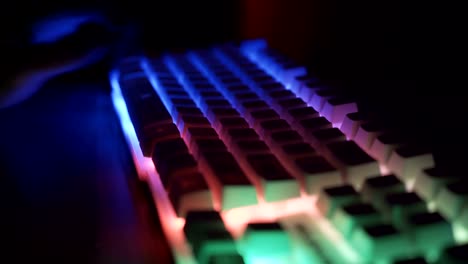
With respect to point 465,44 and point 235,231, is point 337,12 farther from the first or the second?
point 235,231

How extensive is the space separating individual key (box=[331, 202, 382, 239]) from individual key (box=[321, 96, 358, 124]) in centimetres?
20

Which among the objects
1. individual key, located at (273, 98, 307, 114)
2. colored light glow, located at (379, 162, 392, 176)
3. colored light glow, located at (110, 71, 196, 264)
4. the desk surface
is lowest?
the desk surface

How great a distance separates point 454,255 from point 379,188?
0.09 meters

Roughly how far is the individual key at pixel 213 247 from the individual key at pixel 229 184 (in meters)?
0.05

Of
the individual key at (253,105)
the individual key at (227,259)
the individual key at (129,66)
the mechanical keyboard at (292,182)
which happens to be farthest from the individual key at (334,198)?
the individual key at (129,66)

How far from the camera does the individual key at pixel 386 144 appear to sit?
0.51 metres

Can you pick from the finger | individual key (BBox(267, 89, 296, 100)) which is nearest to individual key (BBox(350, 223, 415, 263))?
individual key (BBox(267, 89, 296, 100))

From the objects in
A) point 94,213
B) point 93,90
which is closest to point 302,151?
point 94,213

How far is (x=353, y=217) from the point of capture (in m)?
0.41

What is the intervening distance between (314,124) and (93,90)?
0.49 metres

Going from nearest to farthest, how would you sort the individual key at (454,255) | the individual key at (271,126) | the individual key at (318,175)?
the individual key at (454,255) → the individual key at (318,175) → the individual key at (271,126)

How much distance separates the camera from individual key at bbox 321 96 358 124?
24.1 inches

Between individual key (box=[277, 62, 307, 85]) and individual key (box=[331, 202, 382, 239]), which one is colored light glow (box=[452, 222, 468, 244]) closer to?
individual key (box=[331, 202, 382, 239])

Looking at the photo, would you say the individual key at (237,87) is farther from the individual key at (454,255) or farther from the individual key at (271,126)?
the individual key at (454,255)
